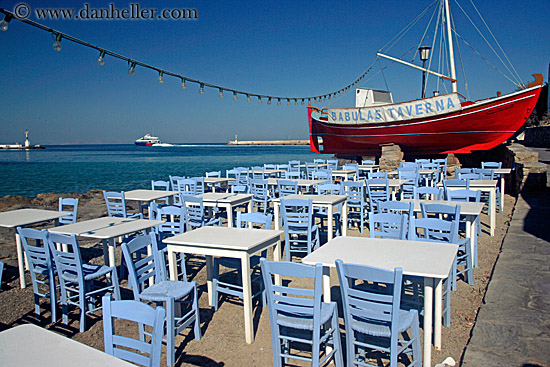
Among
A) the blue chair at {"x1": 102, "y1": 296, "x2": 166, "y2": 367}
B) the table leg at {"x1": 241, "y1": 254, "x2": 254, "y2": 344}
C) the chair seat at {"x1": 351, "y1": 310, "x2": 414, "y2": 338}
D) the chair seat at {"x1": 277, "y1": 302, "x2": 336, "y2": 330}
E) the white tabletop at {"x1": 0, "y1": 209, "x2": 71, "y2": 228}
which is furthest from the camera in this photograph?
the white tabletop at {"x1": 0, "y1": 209, "x2": 71, "y2": 228}

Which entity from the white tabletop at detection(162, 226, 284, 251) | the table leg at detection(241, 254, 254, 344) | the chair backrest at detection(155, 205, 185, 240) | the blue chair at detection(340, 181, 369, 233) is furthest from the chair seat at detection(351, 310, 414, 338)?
the blue chair at detection(340, 181, 369, 233)

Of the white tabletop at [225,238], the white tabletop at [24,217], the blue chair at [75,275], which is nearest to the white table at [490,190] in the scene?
the white tabletop at [225,238]

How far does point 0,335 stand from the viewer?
77.6 inches

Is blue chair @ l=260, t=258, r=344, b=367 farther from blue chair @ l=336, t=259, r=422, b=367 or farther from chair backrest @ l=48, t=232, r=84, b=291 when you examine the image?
chair backrest @ l=48, t=232, r=84, b=291

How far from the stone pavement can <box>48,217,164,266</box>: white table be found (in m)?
3.37

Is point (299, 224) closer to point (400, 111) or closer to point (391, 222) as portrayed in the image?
point (391, 222)

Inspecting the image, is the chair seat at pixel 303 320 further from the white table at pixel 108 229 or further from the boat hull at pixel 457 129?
the boat hull at pixel 457 129

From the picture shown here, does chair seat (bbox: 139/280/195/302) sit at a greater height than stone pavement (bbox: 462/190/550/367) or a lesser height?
greater

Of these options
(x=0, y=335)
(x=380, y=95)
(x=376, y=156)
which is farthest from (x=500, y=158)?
(x=0, y=335)

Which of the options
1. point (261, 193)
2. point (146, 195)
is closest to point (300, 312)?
point (146, 195)

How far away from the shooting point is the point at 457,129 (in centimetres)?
1497

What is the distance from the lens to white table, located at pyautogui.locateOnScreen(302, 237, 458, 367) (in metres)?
2.85

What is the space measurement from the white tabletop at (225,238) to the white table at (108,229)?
30.4 inches

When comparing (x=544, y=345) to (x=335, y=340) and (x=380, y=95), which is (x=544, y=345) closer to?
(x=335, y=340)
